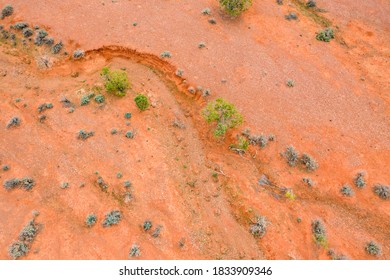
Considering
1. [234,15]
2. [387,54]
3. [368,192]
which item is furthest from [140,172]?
[387,54]

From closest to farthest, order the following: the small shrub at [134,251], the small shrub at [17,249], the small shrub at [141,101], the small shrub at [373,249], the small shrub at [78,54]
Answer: the small shrub at [17,249]
the small shrub at [134,251]
the small shrub at [373,249]
the small shrub at [141,101]
the small shrub at [78,54]

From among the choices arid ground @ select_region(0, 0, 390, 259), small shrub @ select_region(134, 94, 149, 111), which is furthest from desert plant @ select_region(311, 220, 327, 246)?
small shrub @ select_region(134, 94, 149, 111)

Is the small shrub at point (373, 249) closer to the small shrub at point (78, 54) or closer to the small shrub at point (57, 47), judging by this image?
the small shrub at point (78, 54)

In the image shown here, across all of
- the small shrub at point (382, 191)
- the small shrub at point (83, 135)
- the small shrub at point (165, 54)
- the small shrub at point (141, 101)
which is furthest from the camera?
the small shrub at point (165, 54)

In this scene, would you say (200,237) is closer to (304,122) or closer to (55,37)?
(304,122)

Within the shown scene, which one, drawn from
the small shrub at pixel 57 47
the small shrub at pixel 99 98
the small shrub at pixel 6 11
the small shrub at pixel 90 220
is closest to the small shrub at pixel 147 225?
the small shrub at pixel 90 220

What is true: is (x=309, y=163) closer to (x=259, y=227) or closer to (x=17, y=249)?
(x=259, y=227)
